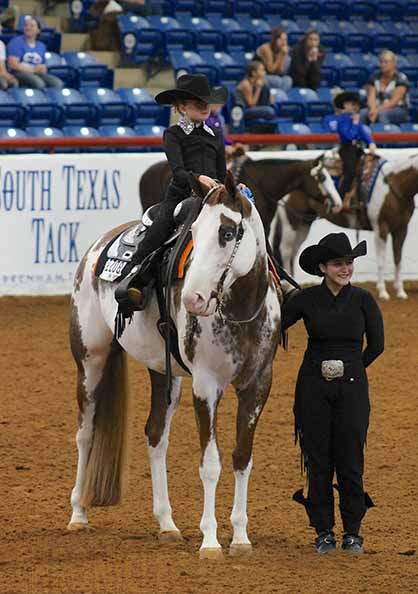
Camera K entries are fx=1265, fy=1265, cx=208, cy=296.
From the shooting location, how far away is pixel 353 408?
21.6 feet

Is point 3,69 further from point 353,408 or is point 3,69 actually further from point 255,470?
point 353,408

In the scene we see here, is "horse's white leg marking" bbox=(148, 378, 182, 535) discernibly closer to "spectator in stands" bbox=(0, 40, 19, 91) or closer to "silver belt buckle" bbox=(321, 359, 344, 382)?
"silver belt buckle" bbox=(321, 359, 344, 382)

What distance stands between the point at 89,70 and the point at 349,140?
17.3 ft

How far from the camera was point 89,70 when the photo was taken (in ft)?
64.2

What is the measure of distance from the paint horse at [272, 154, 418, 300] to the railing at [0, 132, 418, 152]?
1.29 m

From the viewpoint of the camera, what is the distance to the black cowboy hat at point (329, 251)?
6512mm

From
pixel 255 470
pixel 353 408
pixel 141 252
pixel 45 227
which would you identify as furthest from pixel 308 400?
pixel 45 227

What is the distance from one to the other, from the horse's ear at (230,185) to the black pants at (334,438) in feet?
3.54

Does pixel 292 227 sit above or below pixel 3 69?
below

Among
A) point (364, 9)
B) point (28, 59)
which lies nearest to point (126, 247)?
point (28, 59)

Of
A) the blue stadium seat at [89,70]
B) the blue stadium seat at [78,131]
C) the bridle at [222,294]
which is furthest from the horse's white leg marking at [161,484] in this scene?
the blue stadium seat at [89,70]

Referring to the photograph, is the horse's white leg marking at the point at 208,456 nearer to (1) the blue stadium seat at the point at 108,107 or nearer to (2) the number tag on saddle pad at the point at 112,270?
(2) the number tag on saddle pad at the point at 112,270

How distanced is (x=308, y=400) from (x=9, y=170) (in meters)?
9.03

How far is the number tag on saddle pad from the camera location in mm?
7188
